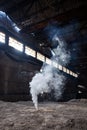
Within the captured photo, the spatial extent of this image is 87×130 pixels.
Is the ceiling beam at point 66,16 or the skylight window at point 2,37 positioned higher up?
the ceiling beam at point 66,16

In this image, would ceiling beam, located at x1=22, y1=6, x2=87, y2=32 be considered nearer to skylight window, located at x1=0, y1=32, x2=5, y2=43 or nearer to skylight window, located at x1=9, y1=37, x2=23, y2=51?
skylight window, located at x1=9, y1=37, x2=23, y2=51

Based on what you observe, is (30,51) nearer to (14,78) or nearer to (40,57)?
(40,57)

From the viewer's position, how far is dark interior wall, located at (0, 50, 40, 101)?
7.54m

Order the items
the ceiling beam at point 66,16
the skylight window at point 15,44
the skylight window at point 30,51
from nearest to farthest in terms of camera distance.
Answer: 1. the ceiling beam at point 66,16
2. the skylight window at point 15,44
3. the skylight window at point 30,51

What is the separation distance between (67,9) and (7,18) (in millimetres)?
2995

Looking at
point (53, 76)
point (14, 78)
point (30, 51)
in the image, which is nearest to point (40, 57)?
point (30, 51)

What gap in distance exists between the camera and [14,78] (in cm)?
838

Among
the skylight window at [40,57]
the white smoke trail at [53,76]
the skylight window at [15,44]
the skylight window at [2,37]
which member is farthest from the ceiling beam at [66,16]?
the skylight window at [40,57]

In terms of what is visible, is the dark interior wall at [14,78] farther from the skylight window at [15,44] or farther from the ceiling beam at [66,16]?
the ceiling beam at [66,16]

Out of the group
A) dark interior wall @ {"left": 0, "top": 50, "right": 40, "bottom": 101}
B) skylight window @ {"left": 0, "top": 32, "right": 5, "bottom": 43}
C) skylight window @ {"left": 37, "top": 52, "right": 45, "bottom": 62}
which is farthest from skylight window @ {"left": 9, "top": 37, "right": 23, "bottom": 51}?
skylight window @ {"left": 37, "top": 52, "right": 45, "bottom": 62}

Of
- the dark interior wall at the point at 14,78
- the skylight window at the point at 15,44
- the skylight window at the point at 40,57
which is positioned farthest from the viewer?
the skylight window at the point at 40,57

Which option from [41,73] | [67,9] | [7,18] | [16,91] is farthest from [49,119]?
[41,73]

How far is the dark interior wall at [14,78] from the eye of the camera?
7.54m

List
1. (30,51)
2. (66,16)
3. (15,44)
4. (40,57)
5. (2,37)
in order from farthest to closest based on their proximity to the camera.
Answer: (40,57), (30,51), (15,44), (2,37), (66,16)
